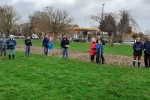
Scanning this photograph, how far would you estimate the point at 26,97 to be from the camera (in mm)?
7000

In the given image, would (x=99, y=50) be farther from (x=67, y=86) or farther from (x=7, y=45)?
(x=67, y=86)

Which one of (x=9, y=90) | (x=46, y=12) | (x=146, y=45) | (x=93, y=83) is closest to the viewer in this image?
(x=9, y=90)

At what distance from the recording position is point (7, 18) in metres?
65.4

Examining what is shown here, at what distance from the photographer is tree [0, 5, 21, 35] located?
63.7m

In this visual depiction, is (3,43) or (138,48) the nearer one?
(138,48)

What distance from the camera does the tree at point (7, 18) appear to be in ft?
209

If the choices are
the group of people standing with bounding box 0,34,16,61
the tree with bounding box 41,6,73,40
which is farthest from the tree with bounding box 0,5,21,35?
the group of people standing with bounding box 0,34,16,61

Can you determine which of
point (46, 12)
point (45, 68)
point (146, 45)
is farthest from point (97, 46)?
point (46, 12)

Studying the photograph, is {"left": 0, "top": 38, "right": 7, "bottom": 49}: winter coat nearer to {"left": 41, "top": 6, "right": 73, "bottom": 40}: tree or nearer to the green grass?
the green grass

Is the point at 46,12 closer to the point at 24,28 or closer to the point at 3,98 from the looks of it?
the point at 24,28

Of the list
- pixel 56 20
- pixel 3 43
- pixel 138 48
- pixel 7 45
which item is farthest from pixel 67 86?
pixel 56 20

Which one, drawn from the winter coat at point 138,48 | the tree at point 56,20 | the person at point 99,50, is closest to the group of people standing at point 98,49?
the person at point 99,50

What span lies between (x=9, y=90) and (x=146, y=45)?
9.40 metres

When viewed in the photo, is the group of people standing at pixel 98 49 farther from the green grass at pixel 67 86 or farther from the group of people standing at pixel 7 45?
the group of people standing at pixel 7 45
